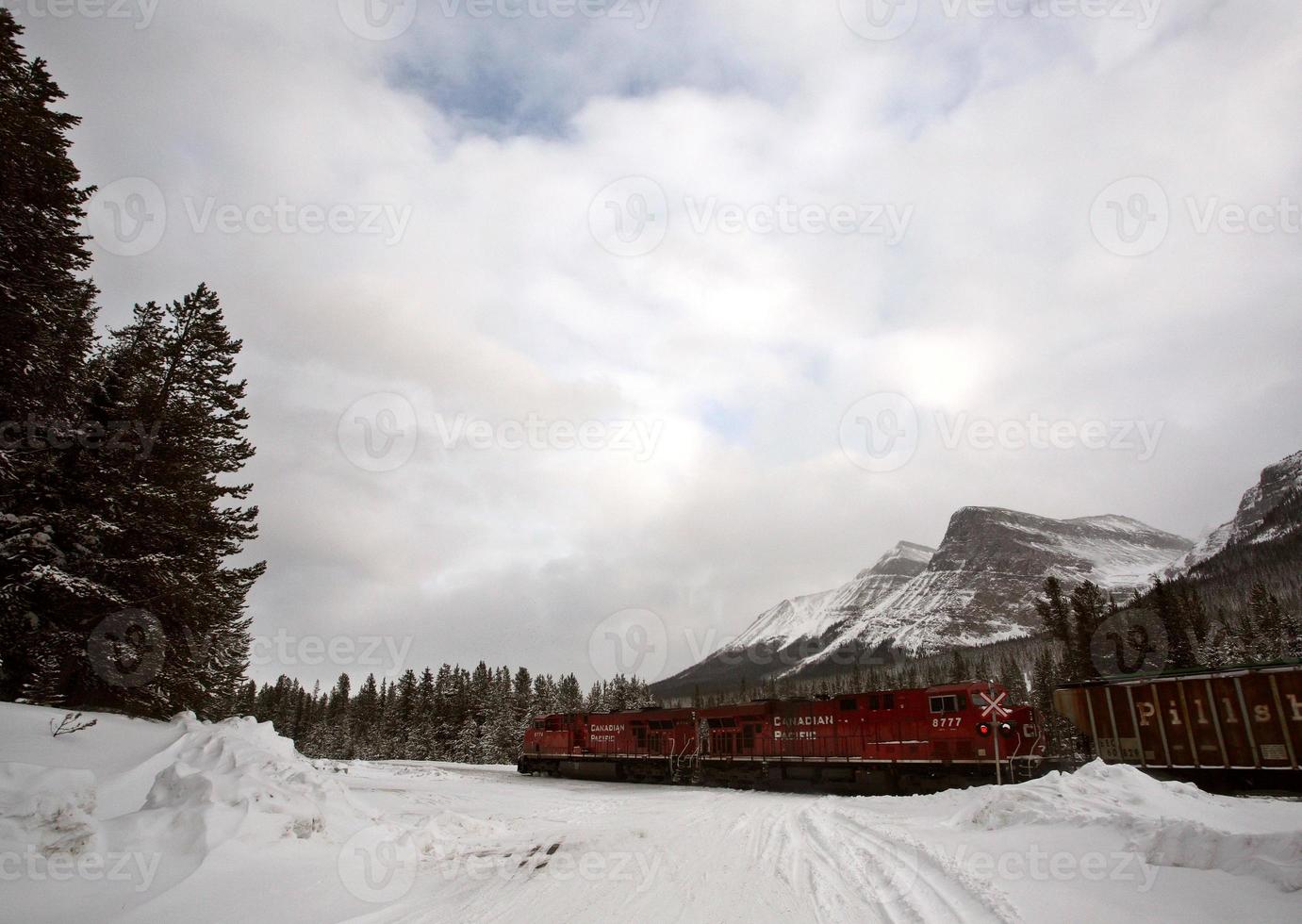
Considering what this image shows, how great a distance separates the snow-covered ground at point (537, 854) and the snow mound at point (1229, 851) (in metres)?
0.02

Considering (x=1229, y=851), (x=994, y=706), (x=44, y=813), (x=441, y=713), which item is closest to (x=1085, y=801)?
(x=1229, y=851)

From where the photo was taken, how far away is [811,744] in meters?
28.1

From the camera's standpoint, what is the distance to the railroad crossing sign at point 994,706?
720 inches

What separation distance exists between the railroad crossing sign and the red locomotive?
53mm

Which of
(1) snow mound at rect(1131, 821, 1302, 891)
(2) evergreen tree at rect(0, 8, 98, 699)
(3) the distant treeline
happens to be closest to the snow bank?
(2) evergreen tree at rect(0, 8, 98, 699)

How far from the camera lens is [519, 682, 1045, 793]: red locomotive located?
895 inches

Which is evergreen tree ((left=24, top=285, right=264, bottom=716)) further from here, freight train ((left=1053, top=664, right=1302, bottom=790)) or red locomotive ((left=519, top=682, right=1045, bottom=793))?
freight train ((left=1053, top=664, right=1302, bottom=790))

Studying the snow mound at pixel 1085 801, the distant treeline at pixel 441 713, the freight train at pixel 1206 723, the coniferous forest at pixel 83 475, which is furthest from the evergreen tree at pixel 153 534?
the distant treeline at pixel 441 713

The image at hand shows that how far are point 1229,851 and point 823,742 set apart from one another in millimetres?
21702

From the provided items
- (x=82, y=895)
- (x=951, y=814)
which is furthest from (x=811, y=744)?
(x=82, y=895)

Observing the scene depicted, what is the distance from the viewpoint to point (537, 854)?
12398mm

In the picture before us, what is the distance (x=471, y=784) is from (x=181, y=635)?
1691 cm

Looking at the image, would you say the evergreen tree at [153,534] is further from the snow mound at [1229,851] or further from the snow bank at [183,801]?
the snow mound at [1229,851]

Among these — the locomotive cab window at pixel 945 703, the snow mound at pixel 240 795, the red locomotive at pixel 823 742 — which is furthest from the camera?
the locomotive cab window at pixel 945 703
